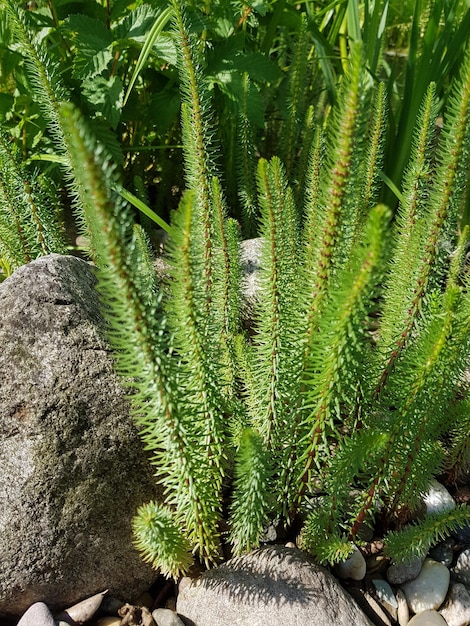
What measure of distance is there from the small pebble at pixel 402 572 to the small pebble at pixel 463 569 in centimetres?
13

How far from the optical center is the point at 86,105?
8.00 ft

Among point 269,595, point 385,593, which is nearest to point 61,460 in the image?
point 269,595

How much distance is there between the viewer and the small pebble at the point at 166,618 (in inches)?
60.1

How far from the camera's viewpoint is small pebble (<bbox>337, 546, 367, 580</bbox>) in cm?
172

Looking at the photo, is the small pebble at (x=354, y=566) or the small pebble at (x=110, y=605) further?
the small pebble at (x=354, y=566)

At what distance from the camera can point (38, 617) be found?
150 cm

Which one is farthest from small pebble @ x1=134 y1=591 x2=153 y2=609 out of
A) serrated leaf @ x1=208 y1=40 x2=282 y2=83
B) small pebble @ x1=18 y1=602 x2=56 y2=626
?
serrated leaf @ x1=208 y1=40 x2=282 y2=83

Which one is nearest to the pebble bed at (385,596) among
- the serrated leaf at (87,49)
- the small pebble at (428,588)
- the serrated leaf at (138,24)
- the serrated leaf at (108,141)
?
the small pebble at (428,588)

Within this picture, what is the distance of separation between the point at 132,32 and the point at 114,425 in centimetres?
147

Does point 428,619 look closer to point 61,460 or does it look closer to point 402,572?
point 402,572

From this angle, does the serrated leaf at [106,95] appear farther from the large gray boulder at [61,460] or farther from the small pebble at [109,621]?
the small pebble at [109,621]

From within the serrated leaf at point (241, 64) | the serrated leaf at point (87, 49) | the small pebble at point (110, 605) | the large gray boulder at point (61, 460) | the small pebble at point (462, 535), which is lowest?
the small pebble at point (462, 535)

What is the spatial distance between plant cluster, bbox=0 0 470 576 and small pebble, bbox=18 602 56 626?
12.3 inches

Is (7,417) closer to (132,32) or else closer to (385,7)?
(132,32)
